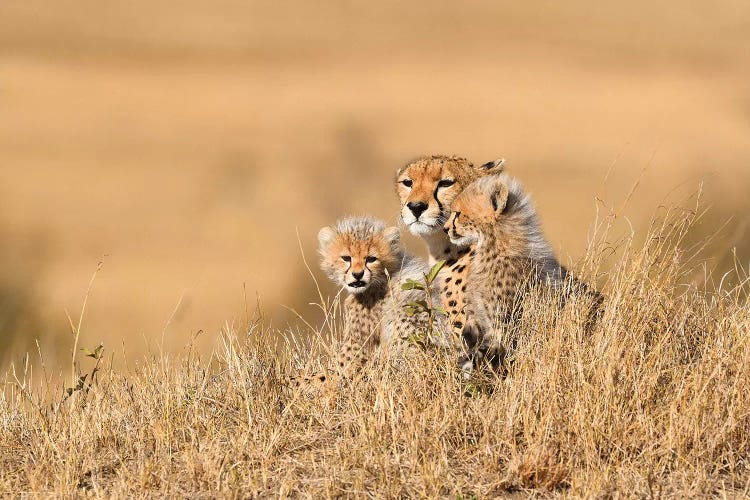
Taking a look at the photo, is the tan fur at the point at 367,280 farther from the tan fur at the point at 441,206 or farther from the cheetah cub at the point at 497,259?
the cheetah cub at the point at 497,259

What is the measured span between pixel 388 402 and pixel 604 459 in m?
0.82

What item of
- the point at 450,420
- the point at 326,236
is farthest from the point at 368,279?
the point at 450,420

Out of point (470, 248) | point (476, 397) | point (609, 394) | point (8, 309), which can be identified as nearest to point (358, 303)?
point (470, 248)

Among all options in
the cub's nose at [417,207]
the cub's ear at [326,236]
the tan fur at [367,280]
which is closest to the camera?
the tan fur at [367,280]

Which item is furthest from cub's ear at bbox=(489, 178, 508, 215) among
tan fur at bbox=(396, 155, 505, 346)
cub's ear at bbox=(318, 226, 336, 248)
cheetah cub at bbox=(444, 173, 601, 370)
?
cub's ear at bbox=(318, 226, 336, 248)

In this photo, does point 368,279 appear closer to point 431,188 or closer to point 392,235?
point 392,235

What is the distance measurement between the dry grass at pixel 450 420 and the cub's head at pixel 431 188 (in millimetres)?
637

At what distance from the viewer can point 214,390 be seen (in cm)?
471

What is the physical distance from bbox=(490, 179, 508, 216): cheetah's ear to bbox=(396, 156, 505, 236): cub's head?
29 centimetres

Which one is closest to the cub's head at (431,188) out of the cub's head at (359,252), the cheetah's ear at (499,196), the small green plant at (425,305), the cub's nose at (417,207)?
the cub's nose at (417,207)

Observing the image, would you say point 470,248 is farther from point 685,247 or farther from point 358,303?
point 685,247

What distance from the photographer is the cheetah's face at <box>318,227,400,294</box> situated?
4.82 meters

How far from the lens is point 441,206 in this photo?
192 inches

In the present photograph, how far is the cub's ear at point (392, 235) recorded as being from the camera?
4.94 metres
